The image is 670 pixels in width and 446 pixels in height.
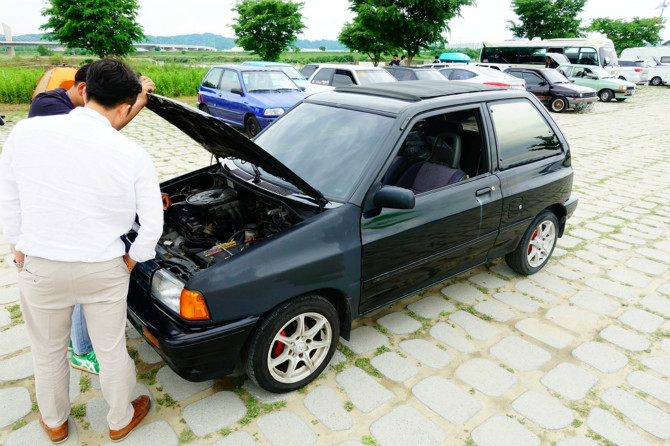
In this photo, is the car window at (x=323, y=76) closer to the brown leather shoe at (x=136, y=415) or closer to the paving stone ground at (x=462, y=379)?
the paving stone ground at (x=462, y=379)

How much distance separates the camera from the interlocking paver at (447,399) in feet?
8.93

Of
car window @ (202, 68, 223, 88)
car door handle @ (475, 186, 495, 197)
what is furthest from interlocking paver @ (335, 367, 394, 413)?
car window @ (202, 68, 223, 88)

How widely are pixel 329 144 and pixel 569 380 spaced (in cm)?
235

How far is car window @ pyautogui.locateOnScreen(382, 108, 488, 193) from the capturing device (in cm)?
370

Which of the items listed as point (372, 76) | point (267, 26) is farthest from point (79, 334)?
point (267, 26)

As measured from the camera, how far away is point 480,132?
3.71 metres

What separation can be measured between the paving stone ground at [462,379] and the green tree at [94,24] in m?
20.0

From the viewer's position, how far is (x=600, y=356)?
3.32m

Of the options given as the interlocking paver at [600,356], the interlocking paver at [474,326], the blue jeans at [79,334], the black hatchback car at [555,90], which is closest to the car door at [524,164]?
the interlocking paver at [474,326]

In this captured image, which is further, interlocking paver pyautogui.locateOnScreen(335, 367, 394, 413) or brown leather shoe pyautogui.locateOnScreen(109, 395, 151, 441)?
interlocking paver pyautogui.locateOnScreen(335, 367, 394, 413)

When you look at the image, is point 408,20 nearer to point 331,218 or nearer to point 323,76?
point 323,76

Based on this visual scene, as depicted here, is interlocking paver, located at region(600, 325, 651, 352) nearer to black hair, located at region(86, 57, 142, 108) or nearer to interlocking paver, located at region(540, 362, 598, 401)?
interlocking paver, located at region(540, 362, 598, 401)

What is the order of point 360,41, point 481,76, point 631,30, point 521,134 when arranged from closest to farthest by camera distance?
point 521,134, point 481,76, point 360,41, point 631,30

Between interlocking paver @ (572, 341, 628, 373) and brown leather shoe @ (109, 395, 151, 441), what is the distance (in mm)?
2959
